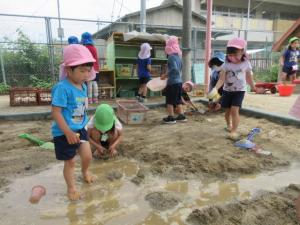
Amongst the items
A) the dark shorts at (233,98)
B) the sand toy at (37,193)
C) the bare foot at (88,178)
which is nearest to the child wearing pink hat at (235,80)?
the dark shorts at (233,98)

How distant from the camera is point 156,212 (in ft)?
7.18

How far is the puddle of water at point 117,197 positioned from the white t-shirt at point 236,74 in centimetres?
148

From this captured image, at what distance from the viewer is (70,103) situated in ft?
7.71

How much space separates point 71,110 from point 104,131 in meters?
0.93

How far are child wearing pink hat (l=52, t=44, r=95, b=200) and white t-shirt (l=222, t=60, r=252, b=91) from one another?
2.43 meters

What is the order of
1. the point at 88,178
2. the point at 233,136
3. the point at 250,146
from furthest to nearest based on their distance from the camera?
the point at 233,136 → the point at 250,146 → the point at 88,178

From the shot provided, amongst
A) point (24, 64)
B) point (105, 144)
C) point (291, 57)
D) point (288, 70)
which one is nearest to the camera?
point (105, 144)

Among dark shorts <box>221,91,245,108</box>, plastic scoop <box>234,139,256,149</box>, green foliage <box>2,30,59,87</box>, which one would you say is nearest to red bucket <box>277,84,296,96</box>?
dark shorts <box>221,91,245,108</box>

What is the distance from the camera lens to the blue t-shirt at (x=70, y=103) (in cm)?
227

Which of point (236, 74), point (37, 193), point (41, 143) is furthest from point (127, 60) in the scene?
point (37, 193)

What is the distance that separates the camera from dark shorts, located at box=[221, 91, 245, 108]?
4.21 m

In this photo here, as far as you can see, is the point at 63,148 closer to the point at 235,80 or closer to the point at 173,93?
the point at 235,80

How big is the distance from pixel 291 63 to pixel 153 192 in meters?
7.92

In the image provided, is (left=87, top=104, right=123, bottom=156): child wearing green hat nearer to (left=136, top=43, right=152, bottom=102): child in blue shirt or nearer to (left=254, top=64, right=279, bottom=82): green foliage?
(left=136, top=43, right=152, bottom=102): child in blue shirt
